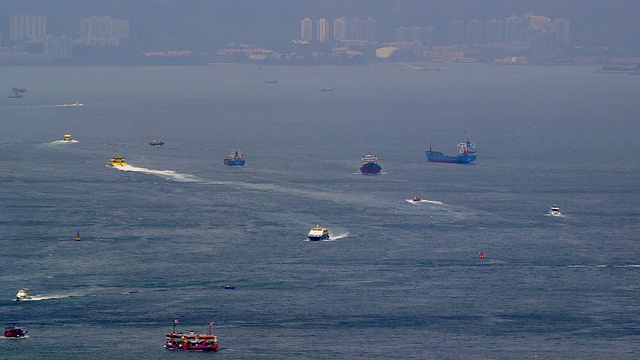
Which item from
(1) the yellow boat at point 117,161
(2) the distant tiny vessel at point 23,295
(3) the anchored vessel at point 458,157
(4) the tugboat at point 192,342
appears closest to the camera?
(4) the tugboat at point 192,342

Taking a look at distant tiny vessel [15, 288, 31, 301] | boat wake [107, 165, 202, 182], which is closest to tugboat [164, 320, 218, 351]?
distant tiny vessel [15, 288, 31, 301]

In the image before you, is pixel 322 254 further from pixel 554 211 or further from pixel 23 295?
pixel 554 211

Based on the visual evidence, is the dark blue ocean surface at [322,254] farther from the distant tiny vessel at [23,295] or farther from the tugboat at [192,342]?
the tugboat at [192,342]

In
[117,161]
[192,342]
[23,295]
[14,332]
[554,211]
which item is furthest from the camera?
[117,161]

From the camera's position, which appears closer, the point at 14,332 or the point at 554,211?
the point at 14,332

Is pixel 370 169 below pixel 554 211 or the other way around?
the other way around

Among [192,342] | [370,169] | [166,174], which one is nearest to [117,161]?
[166,174]

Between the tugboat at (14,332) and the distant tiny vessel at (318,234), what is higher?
the distant tiny vessel at (318,234)

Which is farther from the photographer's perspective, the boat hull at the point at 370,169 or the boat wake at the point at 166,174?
the boat hull at the point at 370,169

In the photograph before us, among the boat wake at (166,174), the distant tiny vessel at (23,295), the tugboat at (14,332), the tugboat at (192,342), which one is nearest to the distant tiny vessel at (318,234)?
the distant tiny vessel at (23,295)
